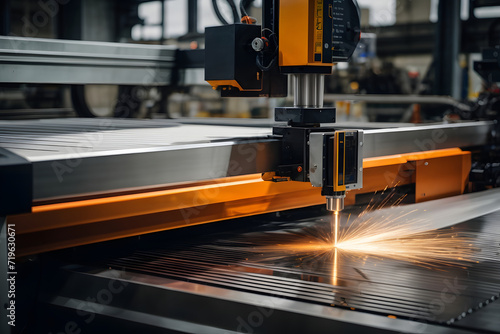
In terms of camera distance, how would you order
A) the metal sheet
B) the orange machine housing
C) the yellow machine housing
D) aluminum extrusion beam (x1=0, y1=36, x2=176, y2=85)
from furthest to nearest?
aluminum extrusion beam (x1=0, y1=36, x2=176, y2=85) < the yellow machine housing < the orange machine housing < the metal sheet

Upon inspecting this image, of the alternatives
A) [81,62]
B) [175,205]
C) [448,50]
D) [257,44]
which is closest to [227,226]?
[175,205]

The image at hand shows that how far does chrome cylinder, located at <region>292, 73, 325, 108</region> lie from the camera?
6.08ft

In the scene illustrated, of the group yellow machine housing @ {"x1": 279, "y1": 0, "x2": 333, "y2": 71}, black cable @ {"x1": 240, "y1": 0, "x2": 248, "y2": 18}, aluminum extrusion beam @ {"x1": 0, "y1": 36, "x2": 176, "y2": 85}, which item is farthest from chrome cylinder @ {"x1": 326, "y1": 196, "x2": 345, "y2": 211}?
aluminum extrusion beam @ {"x1": 0, "y1": 36, "x2": 176, "y2": 85}

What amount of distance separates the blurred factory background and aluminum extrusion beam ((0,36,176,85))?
37 millimetres

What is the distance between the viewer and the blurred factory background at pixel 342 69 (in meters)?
4.90

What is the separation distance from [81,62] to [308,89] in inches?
57.9

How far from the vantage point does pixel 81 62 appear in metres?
2.93

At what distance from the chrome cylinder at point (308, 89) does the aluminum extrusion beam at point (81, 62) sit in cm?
137

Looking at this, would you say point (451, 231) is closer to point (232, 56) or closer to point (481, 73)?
point (232, 56)

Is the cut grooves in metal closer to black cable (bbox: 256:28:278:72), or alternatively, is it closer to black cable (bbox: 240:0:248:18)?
black cable (bbox: 256:28:278:72)

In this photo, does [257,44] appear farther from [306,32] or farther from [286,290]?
[286,290]

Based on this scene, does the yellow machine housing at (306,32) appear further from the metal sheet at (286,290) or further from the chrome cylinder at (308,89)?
the metal sheet at (286,290)

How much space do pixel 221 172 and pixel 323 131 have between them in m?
0.33

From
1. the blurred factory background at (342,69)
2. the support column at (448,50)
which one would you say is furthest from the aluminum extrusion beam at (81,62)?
the support column at (448,50)
